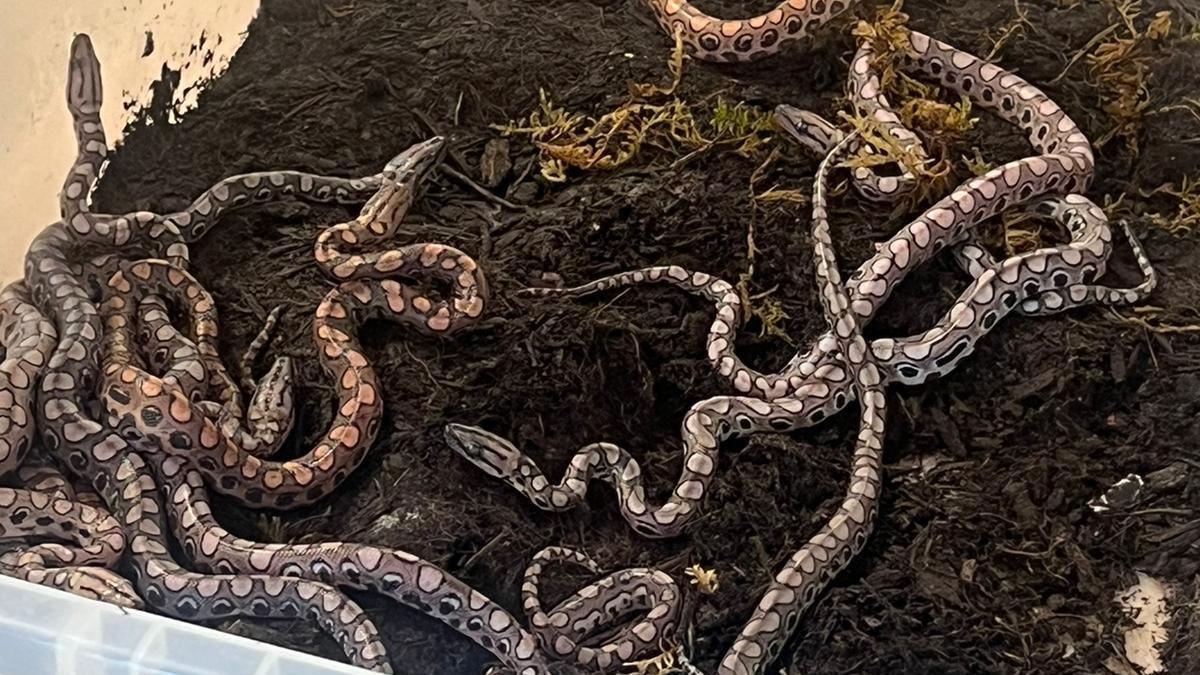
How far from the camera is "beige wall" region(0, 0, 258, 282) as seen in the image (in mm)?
2094

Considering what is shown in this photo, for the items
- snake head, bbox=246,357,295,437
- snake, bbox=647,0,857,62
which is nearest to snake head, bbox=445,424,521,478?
snake head, bbox=246,357,295,437

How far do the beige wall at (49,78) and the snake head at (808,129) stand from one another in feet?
4.31

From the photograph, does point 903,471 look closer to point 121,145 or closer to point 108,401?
point 108,401

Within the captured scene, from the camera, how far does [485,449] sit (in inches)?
71.7

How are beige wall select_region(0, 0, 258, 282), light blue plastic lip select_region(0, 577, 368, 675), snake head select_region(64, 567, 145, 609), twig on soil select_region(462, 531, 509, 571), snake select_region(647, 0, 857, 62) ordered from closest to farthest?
light blue plastic lip select_region(0, 577, 368, 675) < snake head select_region(64, 567, 145, 609) < twig on soil select_region(462, 531, 509, 571) < beige wall select_region(0, 0, 258, 282) < snake select_region(647, 0, 857, 62)

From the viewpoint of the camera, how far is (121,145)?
224 centimetres

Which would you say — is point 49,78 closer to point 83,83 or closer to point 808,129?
point 83,83

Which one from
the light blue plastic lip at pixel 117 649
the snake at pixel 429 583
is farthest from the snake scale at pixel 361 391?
the light blue plastic lip at pixel 117 649

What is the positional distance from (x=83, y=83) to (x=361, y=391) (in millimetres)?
896

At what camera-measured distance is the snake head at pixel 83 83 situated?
211 centimetres

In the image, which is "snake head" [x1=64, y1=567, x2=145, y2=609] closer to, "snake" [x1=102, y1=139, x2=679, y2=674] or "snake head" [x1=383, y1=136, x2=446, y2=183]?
"snake" [x1=102, y1=139, x2=679, y2=674]

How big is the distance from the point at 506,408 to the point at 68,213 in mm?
963

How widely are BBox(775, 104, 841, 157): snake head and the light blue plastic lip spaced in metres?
1.48

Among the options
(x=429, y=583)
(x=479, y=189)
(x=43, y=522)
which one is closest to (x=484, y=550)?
(x=429, y=583)
